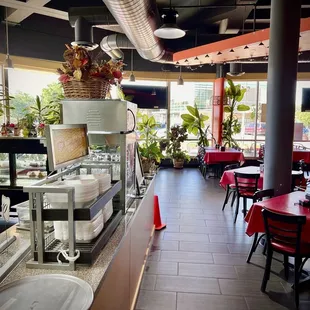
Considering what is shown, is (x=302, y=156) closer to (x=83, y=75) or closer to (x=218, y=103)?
(x=218, y=103)

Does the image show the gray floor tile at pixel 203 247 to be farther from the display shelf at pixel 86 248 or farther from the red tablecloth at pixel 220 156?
the red tablecloth at pixel 220 156

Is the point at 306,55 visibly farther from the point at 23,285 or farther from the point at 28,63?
the point at 23,285

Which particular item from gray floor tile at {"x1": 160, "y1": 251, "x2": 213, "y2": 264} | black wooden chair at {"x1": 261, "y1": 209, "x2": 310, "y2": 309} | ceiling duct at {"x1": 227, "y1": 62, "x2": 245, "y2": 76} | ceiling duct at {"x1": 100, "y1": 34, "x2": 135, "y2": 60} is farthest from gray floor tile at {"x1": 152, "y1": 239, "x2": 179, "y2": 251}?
ceiling duct at {"x1": 227, "y1": 62, "x2": 245, "y2": 76}

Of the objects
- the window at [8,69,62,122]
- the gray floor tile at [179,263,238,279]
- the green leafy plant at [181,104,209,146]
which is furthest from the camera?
the green leafy plant at [181,104,209,146]

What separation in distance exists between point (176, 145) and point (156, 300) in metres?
7.37

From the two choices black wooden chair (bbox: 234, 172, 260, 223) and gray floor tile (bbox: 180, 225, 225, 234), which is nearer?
gray floor tile (bbox: 180, 225, 225, 234)

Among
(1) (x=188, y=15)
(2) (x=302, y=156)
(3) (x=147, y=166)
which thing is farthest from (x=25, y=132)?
(2) (x=302, y=156)

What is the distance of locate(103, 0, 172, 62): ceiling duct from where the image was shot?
11.1 feet

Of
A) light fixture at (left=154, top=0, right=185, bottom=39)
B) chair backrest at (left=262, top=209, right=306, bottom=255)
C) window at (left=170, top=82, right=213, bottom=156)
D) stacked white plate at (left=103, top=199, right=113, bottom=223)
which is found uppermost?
light fixture at (left=154, top=0, right=185, bottom=39)

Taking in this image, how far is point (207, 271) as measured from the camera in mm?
3338

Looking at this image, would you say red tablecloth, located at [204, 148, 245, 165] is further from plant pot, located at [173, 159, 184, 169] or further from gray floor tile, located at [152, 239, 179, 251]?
gray floor tile, located at [152, 239, 179, 251]

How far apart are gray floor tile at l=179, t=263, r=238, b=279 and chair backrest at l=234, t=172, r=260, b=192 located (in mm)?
1708

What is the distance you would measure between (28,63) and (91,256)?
6.88 metres

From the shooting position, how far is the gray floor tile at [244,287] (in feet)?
9.57
